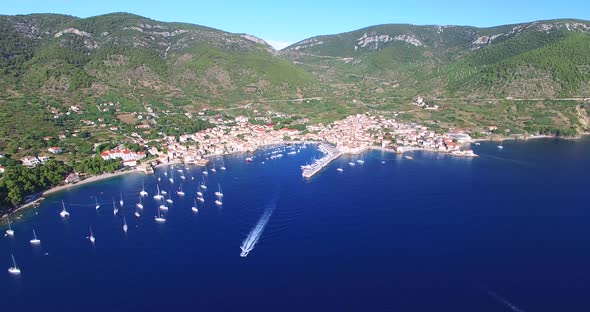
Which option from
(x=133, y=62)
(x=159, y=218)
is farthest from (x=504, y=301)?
(x=133, y=62)

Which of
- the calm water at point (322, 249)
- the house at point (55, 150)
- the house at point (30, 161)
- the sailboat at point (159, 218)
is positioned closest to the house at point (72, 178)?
the calm water at point (322, 249)

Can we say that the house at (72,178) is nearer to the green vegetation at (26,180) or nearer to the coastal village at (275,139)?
the green vegetation at (26,180)

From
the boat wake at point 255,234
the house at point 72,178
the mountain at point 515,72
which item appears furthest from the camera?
the mountain at point 515,72

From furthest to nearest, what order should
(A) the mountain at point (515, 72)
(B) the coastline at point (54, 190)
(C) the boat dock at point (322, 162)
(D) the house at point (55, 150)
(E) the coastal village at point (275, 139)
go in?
(A) the mountain at point (515, 72) < (E) the coastal village at point (275, 139) < (D) the house at point (55, 150) < (C) the boat dock at point (322, 162) < (B) the coastline at point (54, 190)

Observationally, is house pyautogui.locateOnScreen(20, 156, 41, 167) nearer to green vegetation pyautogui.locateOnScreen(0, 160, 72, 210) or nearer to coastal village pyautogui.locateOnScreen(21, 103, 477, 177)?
coastal village pyautogui.locateOnScreen(21, 103, 477, 177)

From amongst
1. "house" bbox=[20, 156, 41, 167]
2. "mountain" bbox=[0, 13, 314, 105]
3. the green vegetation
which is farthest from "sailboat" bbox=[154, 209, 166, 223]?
"mountain" bbox=[0, 13, 314, 105]

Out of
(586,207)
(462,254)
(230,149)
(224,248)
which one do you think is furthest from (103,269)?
(586,207)
